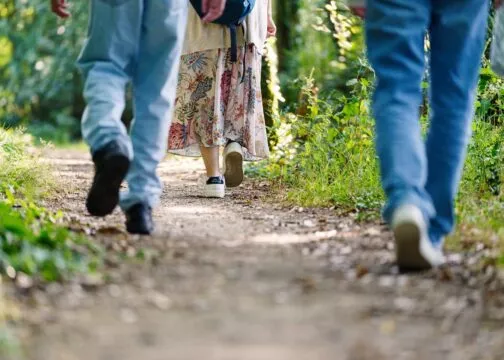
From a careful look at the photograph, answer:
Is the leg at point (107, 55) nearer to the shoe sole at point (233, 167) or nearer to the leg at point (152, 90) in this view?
the leg at point (152, 90)

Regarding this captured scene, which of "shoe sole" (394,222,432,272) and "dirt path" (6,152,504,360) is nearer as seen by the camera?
"dirt path" (6,152,504,360)

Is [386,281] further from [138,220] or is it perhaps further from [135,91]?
[135,91]

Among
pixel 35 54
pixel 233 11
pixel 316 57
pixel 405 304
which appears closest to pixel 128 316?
pixel 405 304

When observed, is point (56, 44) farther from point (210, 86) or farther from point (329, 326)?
point (329, 326)

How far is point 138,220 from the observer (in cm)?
358

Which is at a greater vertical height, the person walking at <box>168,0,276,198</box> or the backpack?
the backpack

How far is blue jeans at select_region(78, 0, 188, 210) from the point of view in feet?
11.5

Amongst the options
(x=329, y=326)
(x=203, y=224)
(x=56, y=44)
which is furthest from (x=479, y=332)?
(x=56, y=44)

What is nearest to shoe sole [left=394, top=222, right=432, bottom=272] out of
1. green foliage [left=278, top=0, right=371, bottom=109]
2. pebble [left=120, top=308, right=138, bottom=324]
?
pebble [left=120, top=308, right=138, bottom=324]

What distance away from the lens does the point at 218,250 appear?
3.29m

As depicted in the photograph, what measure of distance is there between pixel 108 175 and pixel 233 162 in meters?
2.38

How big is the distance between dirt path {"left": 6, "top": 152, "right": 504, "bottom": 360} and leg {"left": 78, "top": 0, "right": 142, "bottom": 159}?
46 centimetres

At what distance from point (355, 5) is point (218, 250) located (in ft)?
3.23

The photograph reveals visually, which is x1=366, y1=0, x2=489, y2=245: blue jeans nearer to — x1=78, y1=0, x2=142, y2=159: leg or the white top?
x1=78, y1=0, x2=142, y2=159: leg
